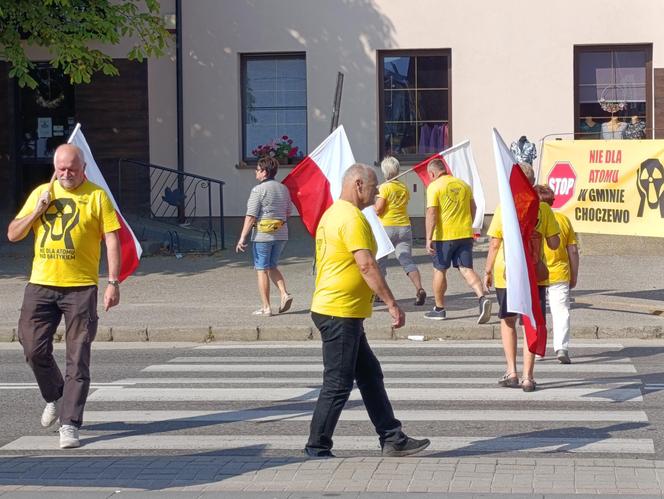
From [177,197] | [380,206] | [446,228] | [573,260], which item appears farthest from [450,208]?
[177,197]

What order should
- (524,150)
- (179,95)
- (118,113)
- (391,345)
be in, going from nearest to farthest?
(391,345) < (524,150) < (179,95) < (118,113)

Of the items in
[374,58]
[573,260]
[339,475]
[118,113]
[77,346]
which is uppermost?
[374,58]

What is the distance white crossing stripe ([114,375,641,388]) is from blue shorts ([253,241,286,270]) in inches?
140

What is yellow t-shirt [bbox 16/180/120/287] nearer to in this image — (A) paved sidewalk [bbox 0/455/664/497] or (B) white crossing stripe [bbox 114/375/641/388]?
(A) paved sidewalk [bbox 0/455/664/497]

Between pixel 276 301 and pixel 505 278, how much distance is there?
5.69m

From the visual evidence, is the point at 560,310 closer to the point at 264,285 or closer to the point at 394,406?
the point at 394,406

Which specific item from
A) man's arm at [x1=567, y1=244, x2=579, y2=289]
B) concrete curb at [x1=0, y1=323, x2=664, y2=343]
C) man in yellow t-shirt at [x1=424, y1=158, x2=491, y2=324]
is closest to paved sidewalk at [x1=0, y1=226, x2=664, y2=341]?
concrete curb at [x1=0, y1=323, x2=664, y2=343]

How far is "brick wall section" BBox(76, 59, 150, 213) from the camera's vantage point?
877 inches

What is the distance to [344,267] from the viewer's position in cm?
736

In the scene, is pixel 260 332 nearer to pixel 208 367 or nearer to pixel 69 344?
pixel 208 367

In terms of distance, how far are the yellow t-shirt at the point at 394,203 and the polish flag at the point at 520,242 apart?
494 centimetres

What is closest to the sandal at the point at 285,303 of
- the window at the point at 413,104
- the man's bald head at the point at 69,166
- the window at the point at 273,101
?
the man's bald head at the point at 69,166

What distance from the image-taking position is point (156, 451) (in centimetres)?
780

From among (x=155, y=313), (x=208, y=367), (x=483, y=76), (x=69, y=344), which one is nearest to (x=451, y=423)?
(x=69, y=344)
